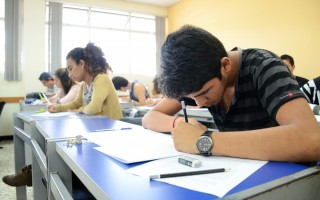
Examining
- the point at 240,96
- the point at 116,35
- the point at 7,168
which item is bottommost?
the point at 7,168

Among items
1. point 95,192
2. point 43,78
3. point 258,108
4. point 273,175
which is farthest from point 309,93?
point 43,78

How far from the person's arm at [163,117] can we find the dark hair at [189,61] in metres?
0.28

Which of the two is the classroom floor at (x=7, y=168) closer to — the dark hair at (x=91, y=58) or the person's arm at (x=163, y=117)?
the dark hair at (x=91, y=58)

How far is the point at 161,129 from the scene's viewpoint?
106 centimetres

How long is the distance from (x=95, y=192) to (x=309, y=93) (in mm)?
2055

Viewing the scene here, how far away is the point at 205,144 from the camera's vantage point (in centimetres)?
69

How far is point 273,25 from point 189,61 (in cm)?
391

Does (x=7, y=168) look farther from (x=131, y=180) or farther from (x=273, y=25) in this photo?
(x=273, y=25)

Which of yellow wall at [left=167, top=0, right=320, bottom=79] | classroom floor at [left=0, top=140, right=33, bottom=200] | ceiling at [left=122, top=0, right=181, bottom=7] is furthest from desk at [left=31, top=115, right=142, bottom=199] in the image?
ceiling at [left=122, top=0, right=181, bottom=7]

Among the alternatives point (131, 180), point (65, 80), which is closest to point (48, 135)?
point (131, 180)

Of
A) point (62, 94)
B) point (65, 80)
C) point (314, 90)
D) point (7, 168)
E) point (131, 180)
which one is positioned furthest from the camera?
point (62, 94)

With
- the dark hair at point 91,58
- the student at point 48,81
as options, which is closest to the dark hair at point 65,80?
the student at point 48,81

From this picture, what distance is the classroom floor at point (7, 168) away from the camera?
2.22 m

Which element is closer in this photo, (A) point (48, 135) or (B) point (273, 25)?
(A) point (48, 135)
